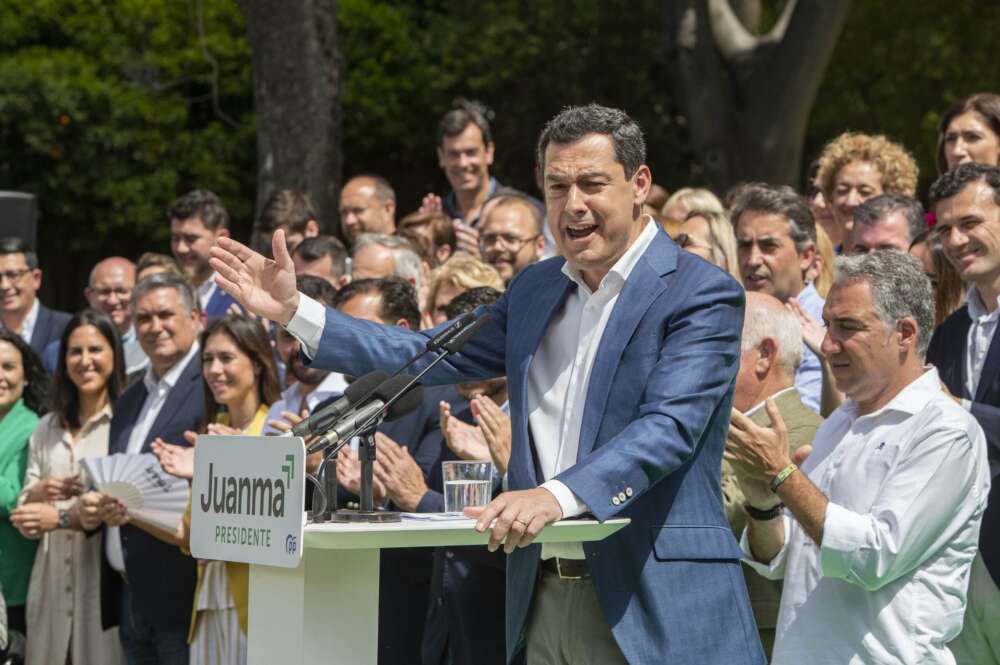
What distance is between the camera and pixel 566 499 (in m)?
3.24

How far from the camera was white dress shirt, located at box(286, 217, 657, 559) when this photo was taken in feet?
12.0

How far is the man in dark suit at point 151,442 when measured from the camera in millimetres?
6609

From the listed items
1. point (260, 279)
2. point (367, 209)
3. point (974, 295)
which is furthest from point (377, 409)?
point (367, 209)

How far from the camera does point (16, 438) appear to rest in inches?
296

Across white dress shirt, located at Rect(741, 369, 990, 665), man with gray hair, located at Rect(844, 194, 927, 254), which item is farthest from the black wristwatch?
man with gray hair, located at Rect(844, 194, 927, 254)

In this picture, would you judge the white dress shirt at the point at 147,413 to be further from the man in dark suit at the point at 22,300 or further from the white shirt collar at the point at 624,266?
the white shirt collar at the point at 624,266

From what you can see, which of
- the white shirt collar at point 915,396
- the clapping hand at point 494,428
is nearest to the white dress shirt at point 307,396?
the clapping hand at point 494,428

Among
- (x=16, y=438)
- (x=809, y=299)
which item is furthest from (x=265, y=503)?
(x=16, y=438)

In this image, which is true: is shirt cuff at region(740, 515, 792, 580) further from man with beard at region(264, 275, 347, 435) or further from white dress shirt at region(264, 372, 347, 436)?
white dress shirt at region(264, 372, 347, 436)

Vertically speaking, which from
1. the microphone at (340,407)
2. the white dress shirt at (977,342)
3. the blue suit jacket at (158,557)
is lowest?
the blue suit jacket at (158,557)

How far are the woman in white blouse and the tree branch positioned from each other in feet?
26.0

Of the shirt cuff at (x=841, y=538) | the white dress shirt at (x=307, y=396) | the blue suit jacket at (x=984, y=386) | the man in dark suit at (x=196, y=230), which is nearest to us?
the shirt cuff at (x=841, y=538)

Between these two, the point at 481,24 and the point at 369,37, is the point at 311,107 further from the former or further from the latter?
the point at 369,37

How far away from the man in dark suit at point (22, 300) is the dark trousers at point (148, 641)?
2534 mm
